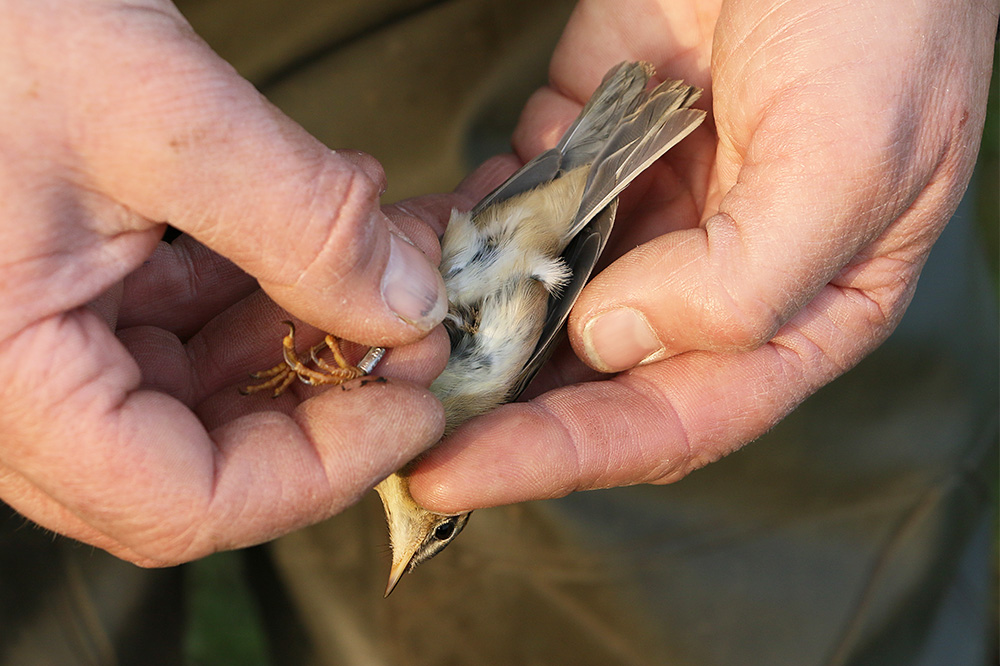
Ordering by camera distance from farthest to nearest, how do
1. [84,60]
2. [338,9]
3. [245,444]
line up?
1. [338,9]
2. [245,444]
3. [84,60]

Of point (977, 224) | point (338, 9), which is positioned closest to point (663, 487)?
point (977, 224)

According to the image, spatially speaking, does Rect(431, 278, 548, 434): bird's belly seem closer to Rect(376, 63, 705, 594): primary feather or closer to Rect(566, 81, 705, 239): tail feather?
Rect(376, 63, 705, 594): primary feather

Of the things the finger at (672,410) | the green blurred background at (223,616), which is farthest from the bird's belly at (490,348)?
the green blurred background at (223,616)

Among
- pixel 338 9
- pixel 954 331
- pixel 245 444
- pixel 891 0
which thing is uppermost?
pixel 891 0

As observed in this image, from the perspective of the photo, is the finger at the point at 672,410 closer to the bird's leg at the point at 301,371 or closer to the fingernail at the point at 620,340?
the fingernail at the point at 620,340

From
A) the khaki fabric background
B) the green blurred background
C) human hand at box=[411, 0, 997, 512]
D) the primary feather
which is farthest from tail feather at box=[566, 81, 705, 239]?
the green blurred background

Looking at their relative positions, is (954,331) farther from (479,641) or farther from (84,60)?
(84,60)

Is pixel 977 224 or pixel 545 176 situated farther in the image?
pixel 977 224
